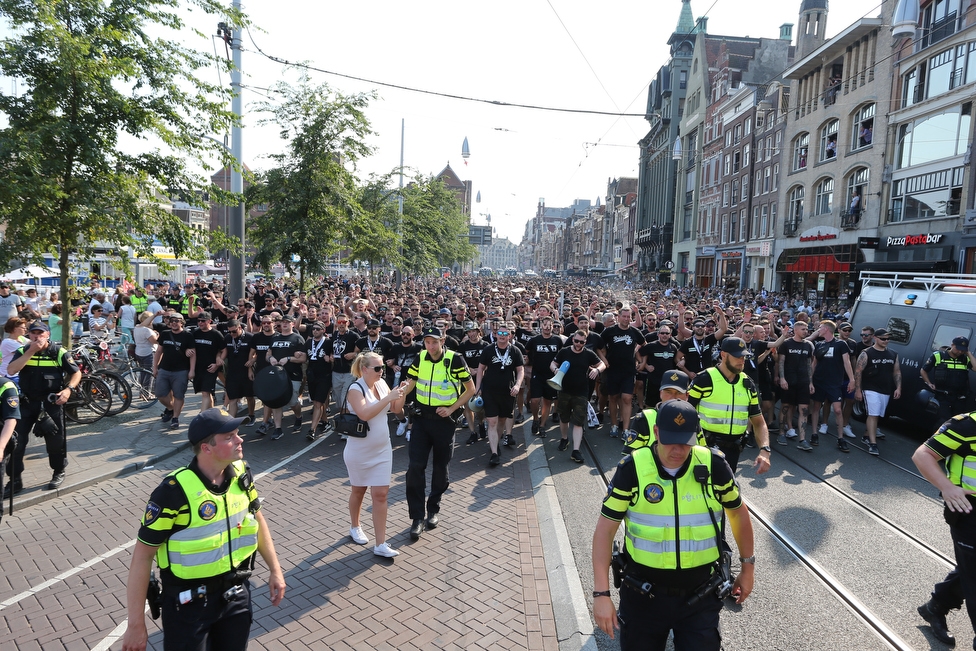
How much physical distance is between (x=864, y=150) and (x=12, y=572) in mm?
33290

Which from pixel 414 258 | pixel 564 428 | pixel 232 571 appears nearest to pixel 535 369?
pixel 564 428

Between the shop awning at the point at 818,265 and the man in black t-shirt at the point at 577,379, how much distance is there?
85.2 feet

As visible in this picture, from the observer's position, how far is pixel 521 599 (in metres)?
4.75

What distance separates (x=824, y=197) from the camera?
32781mm

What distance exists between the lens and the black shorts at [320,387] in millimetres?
9562

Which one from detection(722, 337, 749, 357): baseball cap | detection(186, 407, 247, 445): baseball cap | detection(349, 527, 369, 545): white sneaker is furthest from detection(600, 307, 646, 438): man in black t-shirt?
detection(186, 407, 247, 445): baseball cap

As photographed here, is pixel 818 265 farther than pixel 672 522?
Yes

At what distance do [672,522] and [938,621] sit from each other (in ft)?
9.45

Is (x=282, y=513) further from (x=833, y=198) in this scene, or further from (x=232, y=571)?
(x=833, y=198)

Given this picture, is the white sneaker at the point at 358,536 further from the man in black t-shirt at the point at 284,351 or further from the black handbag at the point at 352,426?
the man in black t-shirt at the point at 284,351

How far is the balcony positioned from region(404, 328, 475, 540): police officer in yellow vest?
95.9 ft

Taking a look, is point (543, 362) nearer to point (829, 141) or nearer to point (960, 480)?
point (960, 480)

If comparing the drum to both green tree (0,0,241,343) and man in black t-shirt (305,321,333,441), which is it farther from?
green tree (0,0,241,343)

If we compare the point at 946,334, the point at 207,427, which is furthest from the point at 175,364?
the point at 946,334
